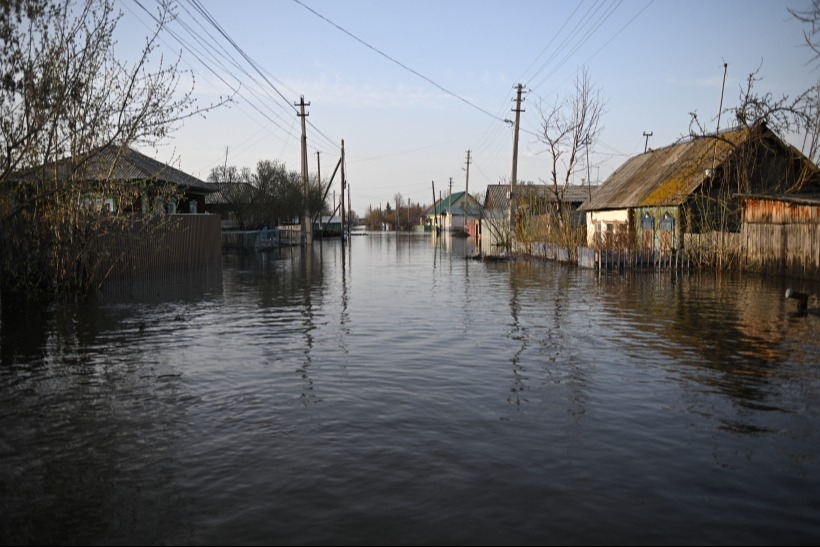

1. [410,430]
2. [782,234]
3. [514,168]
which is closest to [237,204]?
[514,168]

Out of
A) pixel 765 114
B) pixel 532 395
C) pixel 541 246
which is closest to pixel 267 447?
pixel 532 395

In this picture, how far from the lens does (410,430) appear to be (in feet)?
22.8

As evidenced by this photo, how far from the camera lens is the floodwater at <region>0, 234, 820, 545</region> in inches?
193

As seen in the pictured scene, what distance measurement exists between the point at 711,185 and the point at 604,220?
9.48m

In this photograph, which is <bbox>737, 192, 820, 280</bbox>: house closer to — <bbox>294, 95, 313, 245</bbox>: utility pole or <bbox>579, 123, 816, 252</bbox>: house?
<bbox>579, 123, 816, 252</bbox>: house

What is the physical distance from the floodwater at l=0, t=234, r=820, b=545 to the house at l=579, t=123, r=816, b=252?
1382cm

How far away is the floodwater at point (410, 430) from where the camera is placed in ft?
16.1

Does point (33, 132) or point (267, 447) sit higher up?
point (33, 132)

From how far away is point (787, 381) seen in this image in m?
8.87

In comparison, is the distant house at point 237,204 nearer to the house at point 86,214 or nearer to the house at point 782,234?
the house at point 86,214

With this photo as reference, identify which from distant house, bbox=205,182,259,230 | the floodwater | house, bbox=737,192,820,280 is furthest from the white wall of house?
distant house, bbox=205,182,259,230

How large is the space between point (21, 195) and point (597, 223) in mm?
30947

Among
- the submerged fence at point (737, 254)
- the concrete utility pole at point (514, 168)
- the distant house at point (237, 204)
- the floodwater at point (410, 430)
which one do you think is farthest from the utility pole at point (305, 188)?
the floodwater at point (410, 430)

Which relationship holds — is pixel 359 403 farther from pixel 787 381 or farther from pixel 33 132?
pixel 33 132
